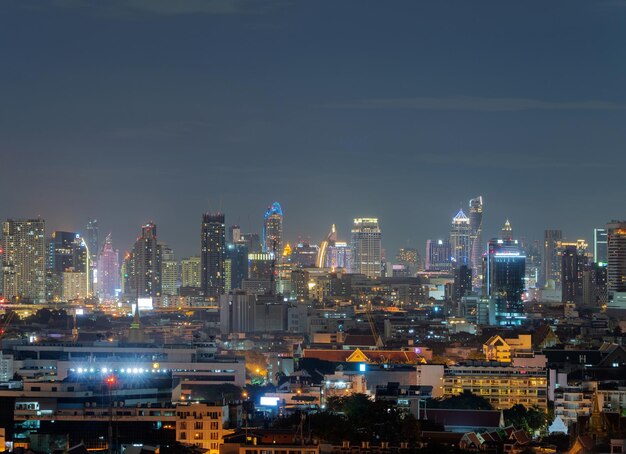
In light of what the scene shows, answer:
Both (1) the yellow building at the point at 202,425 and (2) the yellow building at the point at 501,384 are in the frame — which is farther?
(2) the yellow building at the point at 501,384

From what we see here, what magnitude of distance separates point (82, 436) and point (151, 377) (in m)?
19.9

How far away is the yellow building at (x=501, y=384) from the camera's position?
77.6 m

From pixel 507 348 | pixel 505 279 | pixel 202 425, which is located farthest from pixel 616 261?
pixel 202 425

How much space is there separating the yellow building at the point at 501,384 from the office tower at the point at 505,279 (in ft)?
251

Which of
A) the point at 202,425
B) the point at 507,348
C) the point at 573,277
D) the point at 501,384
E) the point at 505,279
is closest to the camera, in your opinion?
the point at 202,425

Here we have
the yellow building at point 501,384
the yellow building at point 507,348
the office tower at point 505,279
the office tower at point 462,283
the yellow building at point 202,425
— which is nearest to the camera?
the yellow building at point 202,425

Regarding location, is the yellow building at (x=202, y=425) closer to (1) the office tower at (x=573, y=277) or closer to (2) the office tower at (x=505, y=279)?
(2) the office tower at (x=505, y=279)

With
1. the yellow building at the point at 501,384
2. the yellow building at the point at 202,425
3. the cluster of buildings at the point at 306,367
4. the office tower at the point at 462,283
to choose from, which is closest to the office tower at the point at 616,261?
the cluster of buildings at the point at 306,367

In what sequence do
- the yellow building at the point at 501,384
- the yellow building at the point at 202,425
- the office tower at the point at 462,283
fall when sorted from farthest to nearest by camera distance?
the office tower at the point at 462,283
the yellow building at the point at 501,384
the yellow building at the point at 202,425

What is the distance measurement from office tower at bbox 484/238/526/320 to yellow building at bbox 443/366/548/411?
7642 cm

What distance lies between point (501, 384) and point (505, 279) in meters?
85.5

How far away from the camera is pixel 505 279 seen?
164 meters

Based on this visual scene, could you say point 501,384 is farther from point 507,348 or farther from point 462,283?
point 462,283

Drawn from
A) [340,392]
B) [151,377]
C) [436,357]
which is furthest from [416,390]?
[436,357]
